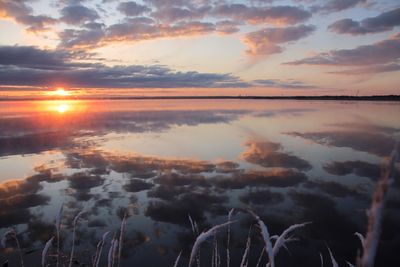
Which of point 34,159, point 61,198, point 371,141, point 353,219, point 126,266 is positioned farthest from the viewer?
point 371,141

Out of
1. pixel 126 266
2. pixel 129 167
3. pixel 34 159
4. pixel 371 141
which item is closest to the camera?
pixel 126 266

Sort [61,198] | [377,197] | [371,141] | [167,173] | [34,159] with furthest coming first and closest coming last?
[371,141], [34,159], [167,173], [61,198], [377,197]

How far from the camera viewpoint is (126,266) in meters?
8.10

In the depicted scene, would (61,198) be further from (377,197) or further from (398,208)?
(377,197)

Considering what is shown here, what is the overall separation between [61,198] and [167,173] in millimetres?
5343

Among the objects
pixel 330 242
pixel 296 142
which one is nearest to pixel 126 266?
pixel 330 242

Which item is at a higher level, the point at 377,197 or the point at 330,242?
the point at 377,197

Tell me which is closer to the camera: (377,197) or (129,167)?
(377,197)

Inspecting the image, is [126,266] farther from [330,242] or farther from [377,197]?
[377,197]

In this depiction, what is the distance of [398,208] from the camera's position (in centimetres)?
1155

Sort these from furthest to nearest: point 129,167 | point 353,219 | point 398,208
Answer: point 129,167 → point 398,208 → point 353,219

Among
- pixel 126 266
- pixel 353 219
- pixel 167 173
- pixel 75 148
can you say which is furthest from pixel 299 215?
pixel 75 148

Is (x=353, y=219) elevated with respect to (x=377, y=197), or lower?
lower

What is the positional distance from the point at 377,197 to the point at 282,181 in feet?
48.1
